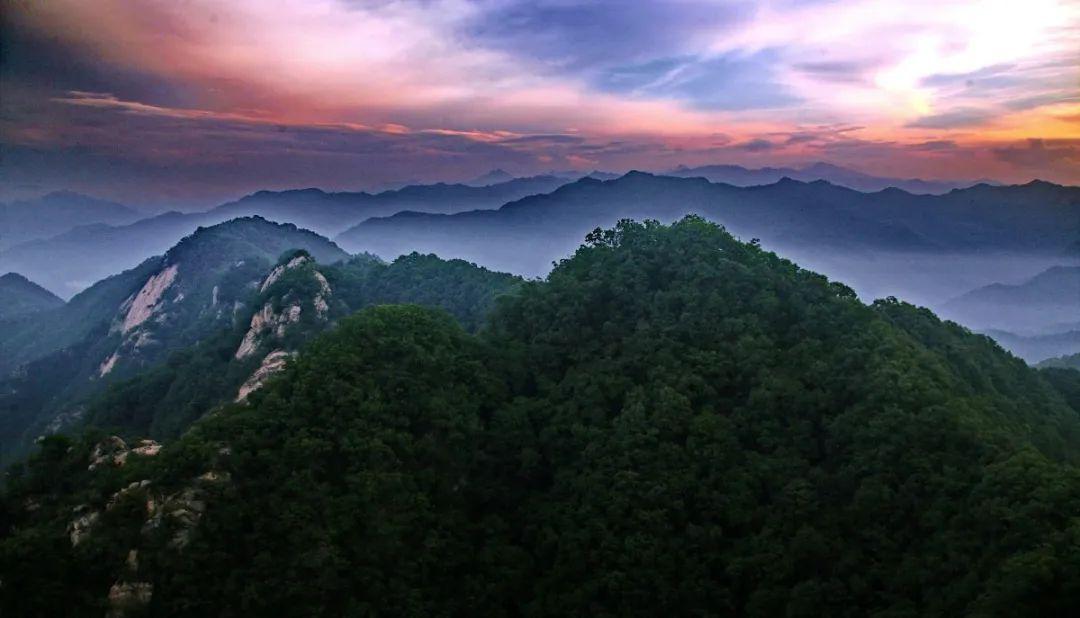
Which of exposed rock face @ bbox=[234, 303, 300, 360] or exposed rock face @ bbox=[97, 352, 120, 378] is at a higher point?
exposed rock face @ bbox=[234, 303, 300, 360]

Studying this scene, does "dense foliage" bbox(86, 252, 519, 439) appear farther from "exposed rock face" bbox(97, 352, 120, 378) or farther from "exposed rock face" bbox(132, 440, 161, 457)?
"exposed rock face" bbox(97, 352, 120, 378)

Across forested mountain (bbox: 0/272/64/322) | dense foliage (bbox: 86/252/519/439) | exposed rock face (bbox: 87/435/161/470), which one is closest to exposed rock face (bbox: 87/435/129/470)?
exposed rock face (bbox: 87/435/161/470)

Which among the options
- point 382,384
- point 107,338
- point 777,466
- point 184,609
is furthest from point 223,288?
point 777,466

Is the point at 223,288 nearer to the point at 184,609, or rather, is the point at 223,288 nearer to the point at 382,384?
the point at 382,384

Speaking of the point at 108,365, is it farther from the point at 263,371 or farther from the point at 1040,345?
the point at 1040,345

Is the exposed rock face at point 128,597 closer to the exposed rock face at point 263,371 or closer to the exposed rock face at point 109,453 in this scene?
the exposed rock face at point 109,453

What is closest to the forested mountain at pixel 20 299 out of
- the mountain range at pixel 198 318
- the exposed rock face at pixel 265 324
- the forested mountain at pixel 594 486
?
the mountain range at pixel 198 318

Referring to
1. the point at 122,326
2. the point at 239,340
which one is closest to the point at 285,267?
the point at 239,340
